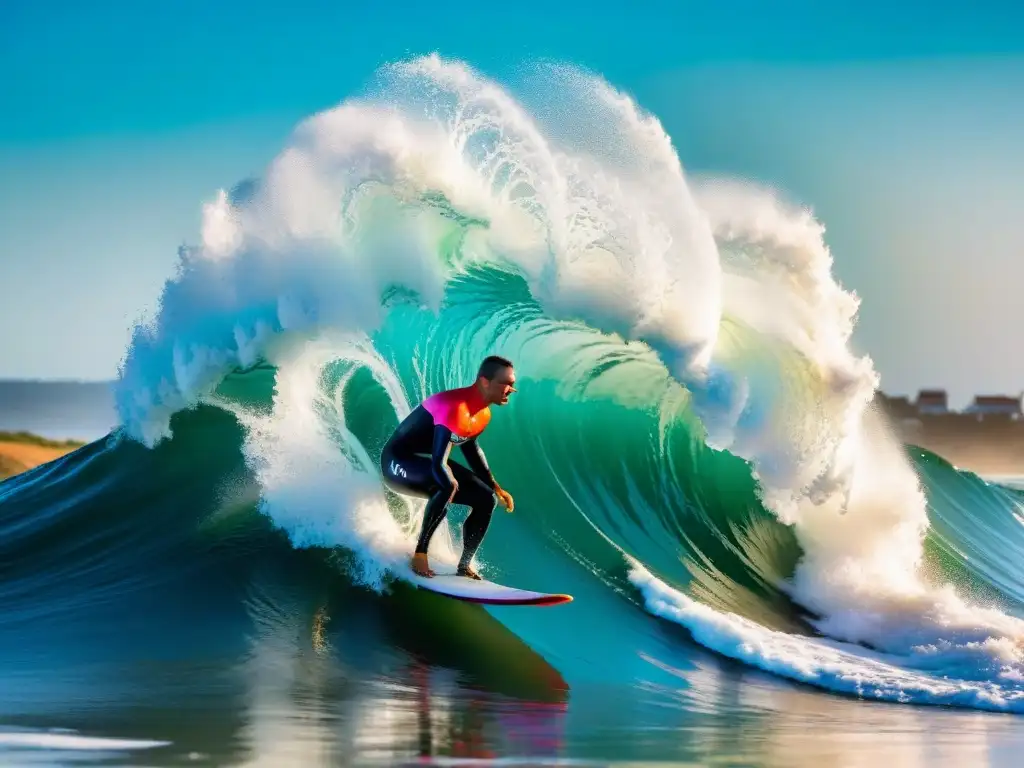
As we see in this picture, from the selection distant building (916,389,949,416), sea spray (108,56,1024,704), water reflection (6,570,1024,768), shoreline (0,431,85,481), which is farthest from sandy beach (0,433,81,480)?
distant building (916,389,949,416)

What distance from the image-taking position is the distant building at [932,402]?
225 feet

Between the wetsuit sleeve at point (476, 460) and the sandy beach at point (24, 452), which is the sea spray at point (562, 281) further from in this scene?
the sandy beach at point (24, 452)

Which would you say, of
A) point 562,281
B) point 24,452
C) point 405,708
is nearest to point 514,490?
point 562,281

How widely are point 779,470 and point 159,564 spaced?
480 cm

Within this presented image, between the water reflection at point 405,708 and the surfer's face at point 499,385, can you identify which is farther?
the surfer's face at point 499,385

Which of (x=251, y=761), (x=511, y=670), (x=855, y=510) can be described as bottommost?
(x=251, y=761)

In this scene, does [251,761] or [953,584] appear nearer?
[251,761]

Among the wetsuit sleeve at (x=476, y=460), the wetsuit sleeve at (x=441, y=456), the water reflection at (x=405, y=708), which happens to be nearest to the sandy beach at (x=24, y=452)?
the water reflection at (x=405, y=708)

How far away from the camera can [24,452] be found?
36250mm

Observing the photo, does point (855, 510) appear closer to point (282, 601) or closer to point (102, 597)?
point (282, 601)

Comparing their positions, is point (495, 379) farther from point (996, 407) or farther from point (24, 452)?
point (996, 407)

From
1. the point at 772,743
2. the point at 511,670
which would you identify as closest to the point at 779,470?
the point at 511,670

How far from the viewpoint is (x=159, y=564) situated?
9.27 metres

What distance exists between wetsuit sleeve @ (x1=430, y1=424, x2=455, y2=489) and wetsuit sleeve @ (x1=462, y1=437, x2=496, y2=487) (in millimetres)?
192
